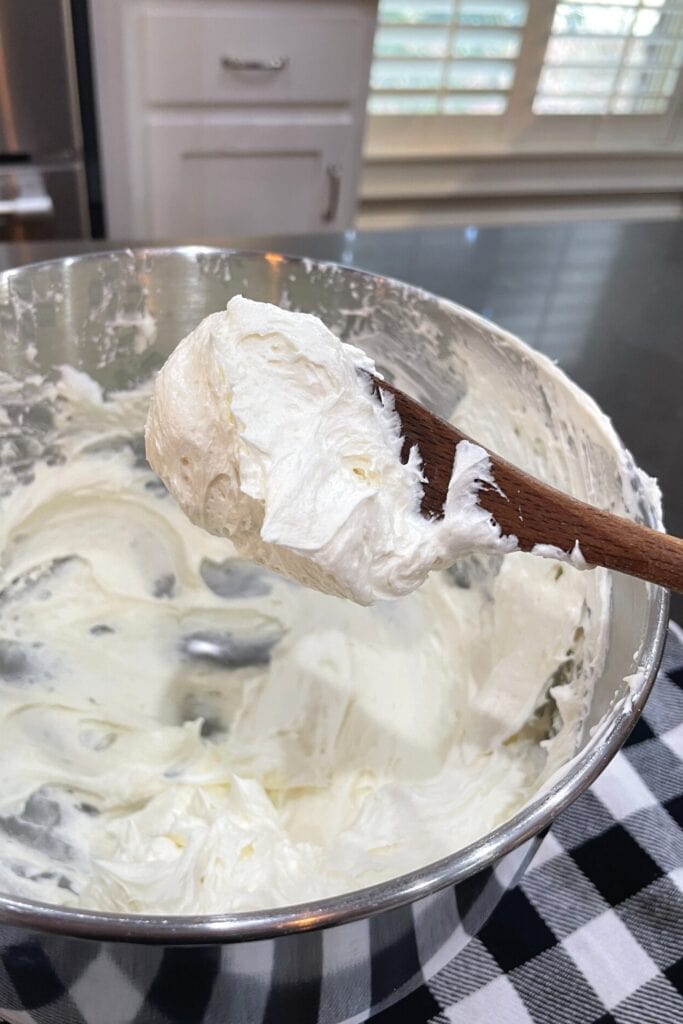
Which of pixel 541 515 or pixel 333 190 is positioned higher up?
pixel 541 515

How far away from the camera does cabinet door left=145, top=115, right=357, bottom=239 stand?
1709 millimetres

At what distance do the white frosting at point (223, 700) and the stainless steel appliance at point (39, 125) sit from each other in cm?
90

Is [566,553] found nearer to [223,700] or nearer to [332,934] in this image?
[332,934]

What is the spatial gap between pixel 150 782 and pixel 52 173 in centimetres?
134

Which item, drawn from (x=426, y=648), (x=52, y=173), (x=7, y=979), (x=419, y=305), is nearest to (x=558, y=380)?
(x=419, y=305)

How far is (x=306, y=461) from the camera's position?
551 millimetres

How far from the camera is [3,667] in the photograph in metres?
0.79

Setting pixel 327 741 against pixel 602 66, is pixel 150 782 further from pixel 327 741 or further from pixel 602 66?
pixel 602 66

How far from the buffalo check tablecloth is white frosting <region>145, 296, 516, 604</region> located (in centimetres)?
23

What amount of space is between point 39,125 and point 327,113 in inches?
23.4

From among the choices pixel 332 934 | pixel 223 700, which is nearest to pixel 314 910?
pixel 332 934

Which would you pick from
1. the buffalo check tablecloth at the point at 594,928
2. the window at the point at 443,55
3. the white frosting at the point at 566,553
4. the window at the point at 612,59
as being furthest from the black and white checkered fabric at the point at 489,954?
the window at the point at 612,59

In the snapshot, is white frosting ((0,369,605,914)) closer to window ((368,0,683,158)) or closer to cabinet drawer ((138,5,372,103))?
cabinet drawer ((138,5,372,103))

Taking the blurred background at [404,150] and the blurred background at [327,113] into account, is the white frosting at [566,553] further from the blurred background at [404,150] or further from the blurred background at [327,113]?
the blurred background at [327,113]
